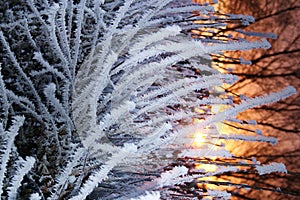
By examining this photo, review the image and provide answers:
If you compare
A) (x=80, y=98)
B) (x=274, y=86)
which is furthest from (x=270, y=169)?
(x=274, y=86)

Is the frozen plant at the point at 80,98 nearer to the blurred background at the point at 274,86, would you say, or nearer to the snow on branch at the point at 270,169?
the snow on branch at the point at 270,169

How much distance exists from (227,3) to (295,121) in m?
1.44

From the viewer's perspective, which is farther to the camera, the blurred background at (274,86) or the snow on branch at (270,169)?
the blurred background at (274,86)

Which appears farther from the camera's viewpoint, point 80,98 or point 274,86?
point 274,86

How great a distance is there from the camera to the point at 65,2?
38.2 inches

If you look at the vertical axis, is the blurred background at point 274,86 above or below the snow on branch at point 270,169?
above

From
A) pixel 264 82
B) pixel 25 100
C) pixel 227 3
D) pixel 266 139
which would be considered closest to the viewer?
pixel 25 100

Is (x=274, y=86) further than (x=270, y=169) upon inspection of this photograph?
Yes

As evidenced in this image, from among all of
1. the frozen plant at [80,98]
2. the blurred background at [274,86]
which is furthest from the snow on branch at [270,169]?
the blurred background at [274,86]

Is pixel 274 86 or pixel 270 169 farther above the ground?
pixel 274 86

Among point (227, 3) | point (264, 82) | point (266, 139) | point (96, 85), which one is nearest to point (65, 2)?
point (96, 85)

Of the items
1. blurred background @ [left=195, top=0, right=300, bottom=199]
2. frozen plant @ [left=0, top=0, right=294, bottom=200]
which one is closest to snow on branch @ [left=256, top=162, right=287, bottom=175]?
frozen plant @ [left=0, top=0, right=294, bottom=200]

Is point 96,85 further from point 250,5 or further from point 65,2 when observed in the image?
point 250,5

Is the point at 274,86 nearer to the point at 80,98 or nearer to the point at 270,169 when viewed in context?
the point at 270,169
